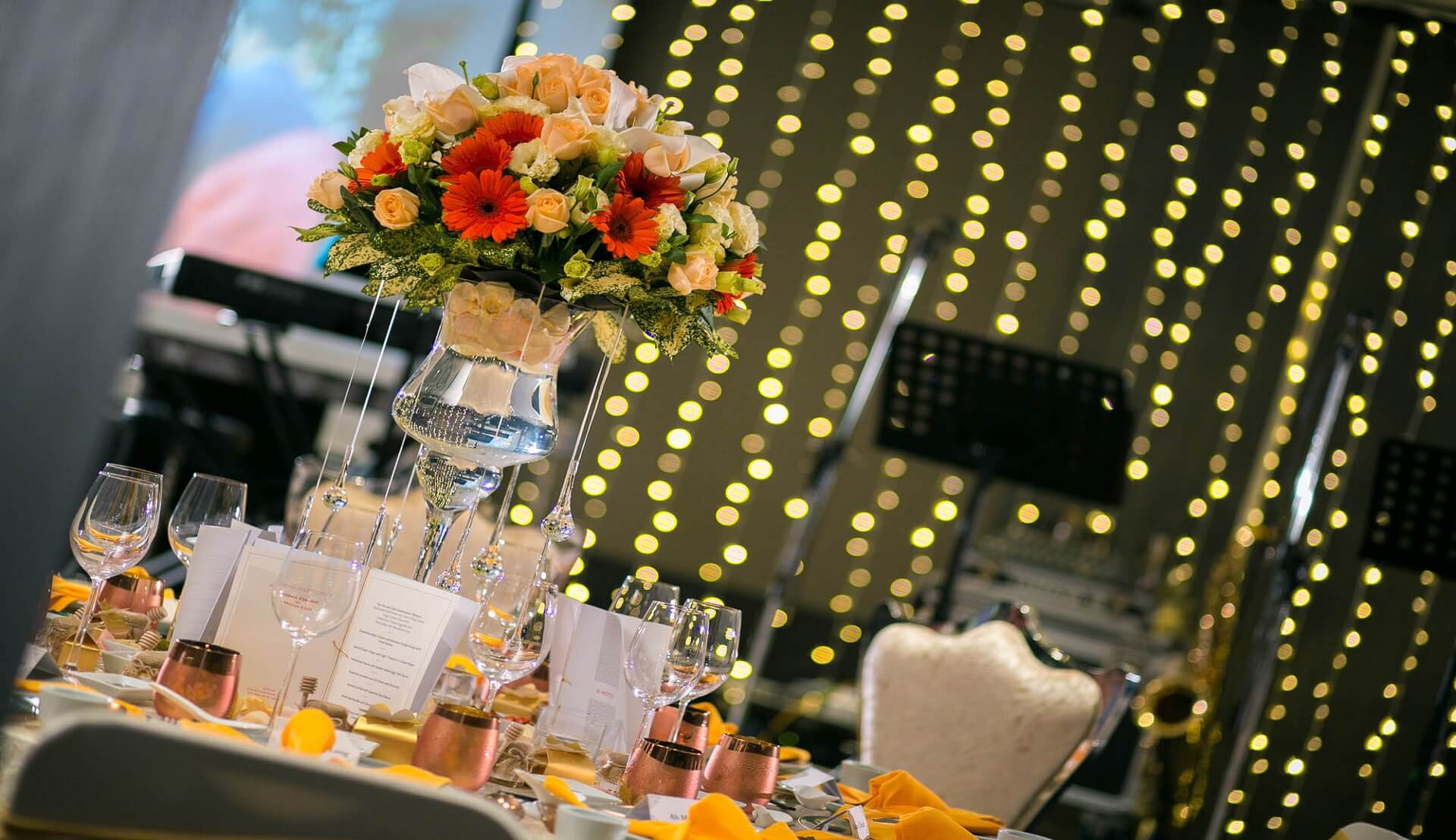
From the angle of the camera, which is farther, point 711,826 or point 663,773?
point 663,773

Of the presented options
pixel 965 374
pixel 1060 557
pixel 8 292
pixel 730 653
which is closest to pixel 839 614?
pixel 1060 557

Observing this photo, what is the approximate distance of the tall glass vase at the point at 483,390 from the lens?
1.56m

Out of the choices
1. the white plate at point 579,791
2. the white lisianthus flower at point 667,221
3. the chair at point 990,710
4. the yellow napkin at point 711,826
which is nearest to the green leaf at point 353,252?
the white lisianthus flower at point 667,221

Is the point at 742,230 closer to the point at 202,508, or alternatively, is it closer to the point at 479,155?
the point at 479,155

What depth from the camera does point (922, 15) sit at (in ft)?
18.1

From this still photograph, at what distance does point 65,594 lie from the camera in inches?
65.0

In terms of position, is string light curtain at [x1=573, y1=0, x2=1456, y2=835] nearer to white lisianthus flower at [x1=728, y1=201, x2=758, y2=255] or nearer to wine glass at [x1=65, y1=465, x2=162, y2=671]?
white lisianthus flower at [x1=728, y1=201, x2=758, y2=255]

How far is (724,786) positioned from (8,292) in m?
1.03

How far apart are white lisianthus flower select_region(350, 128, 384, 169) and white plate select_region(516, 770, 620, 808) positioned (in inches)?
29.6

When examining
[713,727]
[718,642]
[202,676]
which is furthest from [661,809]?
[713,727]

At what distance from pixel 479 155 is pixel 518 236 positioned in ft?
0.33

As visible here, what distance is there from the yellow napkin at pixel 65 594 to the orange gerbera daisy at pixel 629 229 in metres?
0.76

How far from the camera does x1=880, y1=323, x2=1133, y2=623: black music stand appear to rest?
3.42 m

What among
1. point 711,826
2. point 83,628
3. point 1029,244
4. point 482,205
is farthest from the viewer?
point 1029,244
